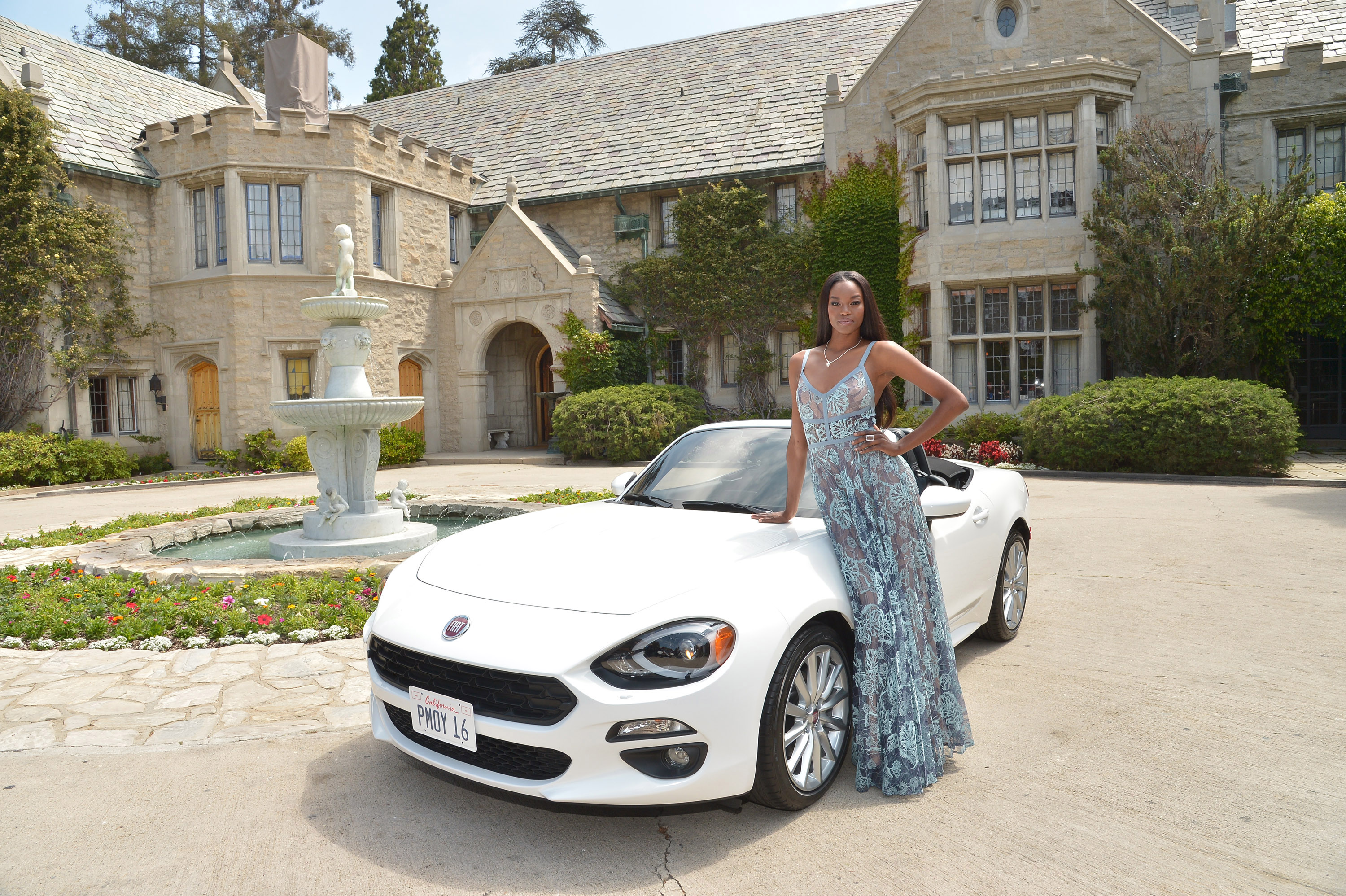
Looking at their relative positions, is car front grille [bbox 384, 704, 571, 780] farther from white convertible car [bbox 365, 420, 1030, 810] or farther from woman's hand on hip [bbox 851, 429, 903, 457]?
woman's hand on hip [bbox 851, 429, 903, 457]

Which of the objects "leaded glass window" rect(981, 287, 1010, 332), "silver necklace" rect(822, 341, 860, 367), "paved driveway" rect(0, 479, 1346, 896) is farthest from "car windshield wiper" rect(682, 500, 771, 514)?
"leaded glass window" rect(981, 287, 1010, 332)

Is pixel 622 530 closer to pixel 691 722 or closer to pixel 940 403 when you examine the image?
pixel 691 722

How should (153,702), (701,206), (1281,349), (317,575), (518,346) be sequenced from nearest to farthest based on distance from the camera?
1. (153,702)
2. (317,575)
3. (1281,349)
4. (701,206)
5. (518,346)

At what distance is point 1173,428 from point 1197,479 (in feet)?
2.65

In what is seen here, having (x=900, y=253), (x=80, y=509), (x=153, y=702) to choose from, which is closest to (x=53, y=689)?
(x=153, y=702)

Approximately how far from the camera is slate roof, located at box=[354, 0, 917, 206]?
70.5 ft

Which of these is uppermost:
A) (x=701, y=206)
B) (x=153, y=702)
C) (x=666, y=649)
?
(x=701, y=206)

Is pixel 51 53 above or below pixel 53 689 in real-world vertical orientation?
above

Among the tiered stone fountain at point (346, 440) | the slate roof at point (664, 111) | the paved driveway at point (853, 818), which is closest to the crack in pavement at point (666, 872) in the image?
the paved driveway at point (853, 818)

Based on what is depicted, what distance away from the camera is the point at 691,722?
2.76m

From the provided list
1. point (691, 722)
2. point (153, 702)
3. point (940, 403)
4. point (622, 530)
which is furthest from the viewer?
point (153, 702)

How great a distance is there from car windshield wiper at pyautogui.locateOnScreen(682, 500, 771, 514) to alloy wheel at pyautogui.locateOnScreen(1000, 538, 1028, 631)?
74.8 inches

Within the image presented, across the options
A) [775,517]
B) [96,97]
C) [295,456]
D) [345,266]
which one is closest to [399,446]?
[295,456]

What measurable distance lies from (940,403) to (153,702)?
13.3ft
